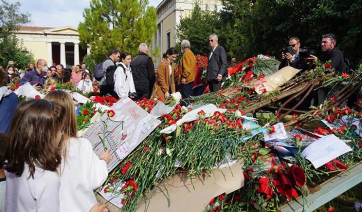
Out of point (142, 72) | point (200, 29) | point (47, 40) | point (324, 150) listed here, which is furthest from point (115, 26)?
point (47, 40)

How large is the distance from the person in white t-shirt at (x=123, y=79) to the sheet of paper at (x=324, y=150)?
337 cm

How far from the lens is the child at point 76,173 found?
1.80 metres

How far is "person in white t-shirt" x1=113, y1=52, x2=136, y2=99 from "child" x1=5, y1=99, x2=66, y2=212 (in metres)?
3.37

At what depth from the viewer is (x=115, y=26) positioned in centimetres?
1602

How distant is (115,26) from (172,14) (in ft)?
40.0

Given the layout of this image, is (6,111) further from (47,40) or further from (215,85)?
(47,40)

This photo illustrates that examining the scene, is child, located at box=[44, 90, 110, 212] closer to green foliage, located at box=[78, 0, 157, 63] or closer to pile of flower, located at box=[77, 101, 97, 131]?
pile of flower, located at box=[77, 101, 97, 131]

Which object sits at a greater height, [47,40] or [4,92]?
[47,40]

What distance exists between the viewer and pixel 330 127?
8.34 ft

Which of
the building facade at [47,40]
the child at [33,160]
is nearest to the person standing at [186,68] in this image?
the child at [33,160]

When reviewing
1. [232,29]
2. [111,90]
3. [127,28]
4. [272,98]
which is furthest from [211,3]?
[272,98]

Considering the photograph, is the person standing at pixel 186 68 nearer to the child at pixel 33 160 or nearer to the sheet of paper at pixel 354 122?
the sheet of paper at pixel 354 122

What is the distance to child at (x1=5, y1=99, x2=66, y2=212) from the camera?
61.2 inches

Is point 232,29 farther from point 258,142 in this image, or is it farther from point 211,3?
Answer: point 258,142
